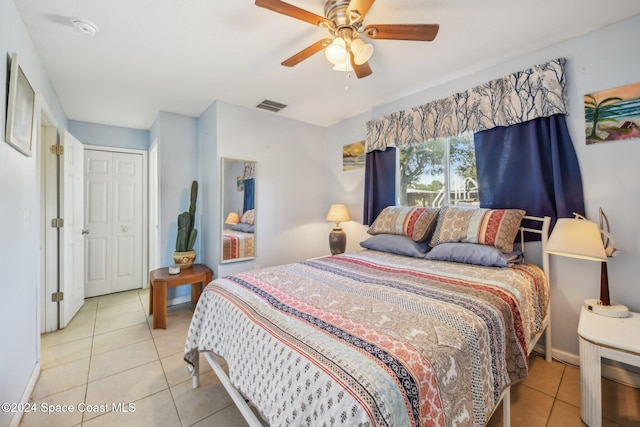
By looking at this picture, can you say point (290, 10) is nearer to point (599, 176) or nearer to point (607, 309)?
point (599, 176)

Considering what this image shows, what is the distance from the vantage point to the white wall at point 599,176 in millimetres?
1809

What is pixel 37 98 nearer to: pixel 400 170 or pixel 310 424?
pixel 310 424

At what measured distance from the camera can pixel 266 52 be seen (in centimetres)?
216

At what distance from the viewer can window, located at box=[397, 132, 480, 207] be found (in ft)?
8.70

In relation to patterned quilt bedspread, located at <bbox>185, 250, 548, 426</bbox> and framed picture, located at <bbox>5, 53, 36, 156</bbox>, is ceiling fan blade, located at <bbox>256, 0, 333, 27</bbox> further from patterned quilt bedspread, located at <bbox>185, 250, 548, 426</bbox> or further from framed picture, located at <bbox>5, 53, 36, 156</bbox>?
patterned quilt bedspread, located at <bbox>185, 250, 548, 426</bbox>

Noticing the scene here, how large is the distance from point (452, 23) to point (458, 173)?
1.37m

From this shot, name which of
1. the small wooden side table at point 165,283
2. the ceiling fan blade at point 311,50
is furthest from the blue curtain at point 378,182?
the small wooden side table at point 165,283

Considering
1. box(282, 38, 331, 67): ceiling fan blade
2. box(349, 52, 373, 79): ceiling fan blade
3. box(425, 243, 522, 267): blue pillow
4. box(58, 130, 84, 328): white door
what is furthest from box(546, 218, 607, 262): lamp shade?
box(58, 130, 84, 328): white door

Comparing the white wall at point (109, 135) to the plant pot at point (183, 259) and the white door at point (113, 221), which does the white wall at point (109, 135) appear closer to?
the white door at point (113, 221)

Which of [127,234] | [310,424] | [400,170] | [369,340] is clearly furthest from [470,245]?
[127,234]

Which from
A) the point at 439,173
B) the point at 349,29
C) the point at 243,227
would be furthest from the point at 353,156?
the point at 349,29

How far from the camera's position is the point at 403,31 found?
1.57 m

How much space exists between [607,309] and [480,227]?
854 millimetres

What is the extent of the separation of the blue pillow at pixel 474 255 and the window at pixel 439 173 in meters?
0.68
